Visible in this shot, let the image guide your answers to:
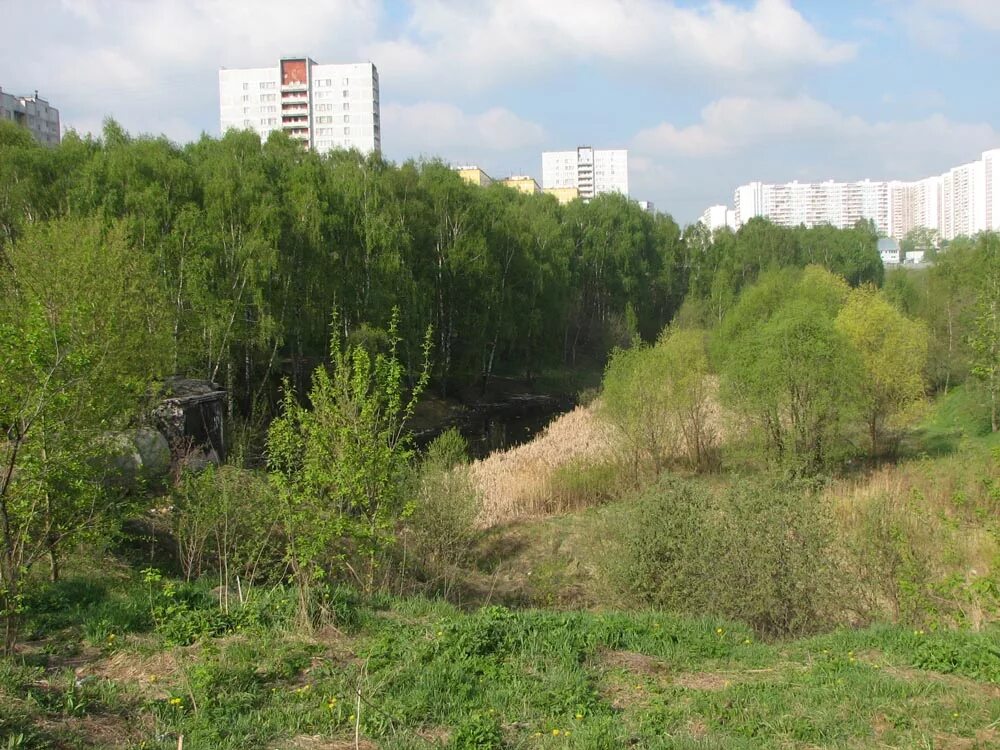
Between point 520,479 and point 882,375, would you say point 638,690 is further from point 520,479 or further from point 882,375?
point 882,375

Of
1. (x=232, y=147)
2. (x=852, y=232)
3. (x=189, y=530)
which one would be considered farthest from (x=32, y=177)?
(x=852, y=232)

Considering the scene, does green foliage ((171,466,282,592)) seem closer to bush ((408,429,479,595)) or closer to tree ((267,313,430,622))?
tree ((267,313,430,622))

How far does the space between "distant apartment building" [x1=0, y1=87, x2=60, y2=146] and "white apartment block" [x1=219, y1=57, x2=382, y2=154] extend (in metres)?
17.7

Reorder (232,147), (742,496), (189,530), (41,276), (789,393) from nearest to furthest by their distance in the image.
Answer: (742,496)
(189,530)
(41,276)
(789,393)
(232,147)

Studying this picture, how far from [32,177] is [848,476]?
26736 millimetres

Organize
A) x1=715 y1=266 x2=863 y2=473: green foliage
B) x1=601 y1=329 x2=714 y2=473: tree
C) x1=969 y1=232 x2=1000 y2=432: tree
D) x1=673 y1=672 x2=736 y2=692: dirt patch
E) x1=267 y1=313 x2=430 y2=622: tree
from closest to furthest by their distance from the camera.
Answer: x1=673 y1=672 x2=736 y2=692: dirt patch, x1=267 y1=313 x2=430 y2=622: tree, x1=715 y1=266 x2=863 y2=473: green foliage, x1=601 y1=329 x2=714 y2=473: tree, x1=969 y1=232 x2=1000 y2=432: tree

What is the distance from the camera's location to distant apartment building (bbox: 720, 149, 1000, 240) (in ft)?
389

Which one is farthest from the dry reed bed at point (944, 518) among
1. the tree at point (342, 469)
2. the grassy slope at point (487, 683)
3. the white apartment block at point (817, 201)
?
the white apartment block at point (817, 201)

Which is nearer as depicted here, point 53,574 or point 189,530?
point 53,574

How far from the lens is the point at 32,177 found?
26984 millimetres

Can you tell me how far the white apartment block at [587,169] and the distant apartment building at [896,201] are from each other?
2451 cm

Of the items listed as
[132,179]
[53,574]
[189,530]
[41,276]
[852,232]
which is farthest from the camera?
[852,232]

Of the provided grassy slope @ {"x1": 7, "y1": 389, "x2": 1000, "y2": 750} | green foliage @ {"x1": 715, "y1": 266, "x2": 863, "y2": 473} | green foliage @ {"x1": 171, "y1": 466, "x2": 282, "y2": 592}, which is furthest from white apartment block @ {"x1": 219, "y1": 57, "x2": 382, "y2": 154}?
grassy slope @ {"x1": 7, "y1": 389, "x2": 1000, "y2": 750}

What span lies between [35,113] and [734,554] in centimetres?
9436
